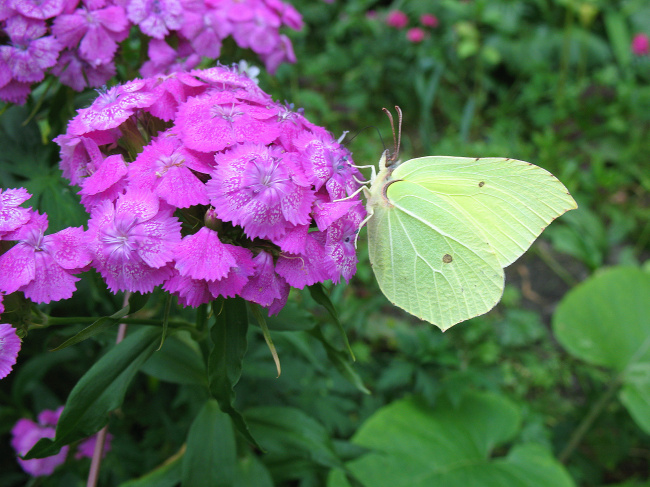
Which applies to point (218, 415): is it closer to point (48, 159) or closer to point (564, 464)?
point (48, 159)

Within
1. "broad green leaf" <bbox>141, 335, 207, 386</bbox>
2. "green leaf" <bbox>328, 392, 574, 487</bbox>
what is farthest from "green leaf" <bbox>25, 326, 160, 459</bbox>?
"green leaf" <bbox>328, 392, 574, 487</bbox>

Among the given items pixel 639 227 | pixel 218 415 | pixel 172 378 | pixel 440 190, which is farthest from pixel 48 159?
pixel 639 227

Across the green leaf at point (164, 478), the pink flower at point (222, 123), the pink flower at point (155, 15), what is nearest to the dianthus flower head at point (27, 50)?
the pink flower at point (155, 15)

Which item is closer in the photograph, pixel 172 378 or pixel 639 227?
pixel 172 378

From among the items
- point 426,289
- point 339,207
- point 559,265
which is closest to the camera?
point 339,207

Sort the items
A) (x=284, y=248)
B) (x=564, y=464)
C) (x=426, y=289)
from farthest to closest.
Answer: (x=564, y=464), (x=426, y=289), (x=284, y=248)

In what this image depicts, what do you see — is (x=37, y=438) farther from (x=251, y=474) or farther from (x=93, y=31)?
(x=93, y=31)

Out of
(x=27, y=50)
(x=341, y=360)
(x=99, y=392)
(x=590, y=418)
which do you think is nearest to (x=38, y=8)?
(x=27, y=50)
